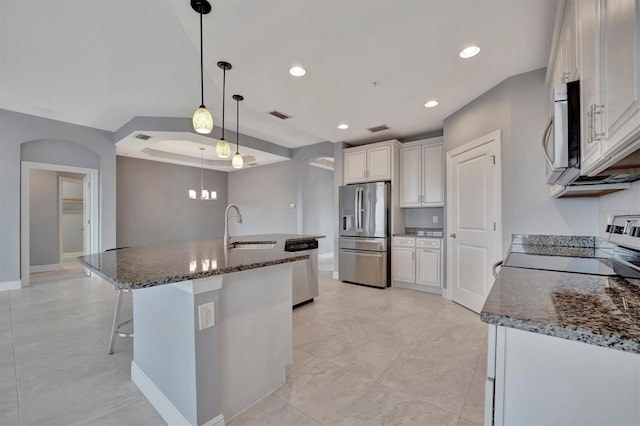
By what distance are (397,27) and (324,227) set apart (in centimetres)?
603

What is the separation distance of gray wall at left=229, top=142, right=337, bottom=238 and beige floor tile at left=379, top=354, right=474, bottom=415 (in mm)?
4071

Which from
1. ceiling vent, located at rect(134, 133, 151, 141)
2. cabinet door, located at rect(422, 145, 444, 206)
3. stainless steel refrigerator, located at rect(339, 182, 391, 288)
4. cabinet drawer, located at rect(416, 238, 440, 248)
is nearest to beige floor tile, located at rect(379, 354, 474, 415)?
cabinet drawer, located at rect(416, 238, 440, 248)

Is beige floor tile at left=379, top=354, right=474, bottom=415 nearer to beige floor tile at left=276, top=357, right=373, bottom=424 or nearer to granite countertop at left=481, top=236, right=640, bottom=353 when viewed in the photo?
beige floor tile at left=276, top=357, right=373, bottom=424

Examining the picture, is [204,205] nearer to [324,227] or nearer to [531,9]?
[324,227]

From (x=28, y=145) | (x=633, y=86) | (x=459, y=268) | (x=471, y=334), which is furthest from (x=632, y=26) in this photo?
(x=28, y=145)

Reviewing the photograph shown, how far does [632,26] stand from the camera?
2.52 feet

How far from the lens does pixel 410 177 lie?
448 centimetres

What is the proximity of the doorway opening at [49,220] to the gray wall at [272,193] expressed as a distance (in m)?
3.21

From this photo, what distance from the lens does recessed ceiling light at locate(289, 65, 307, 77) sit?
264cm

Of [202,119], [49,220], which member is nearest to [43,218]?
[49,220]

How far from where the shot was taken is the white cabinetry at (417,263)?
406 cm

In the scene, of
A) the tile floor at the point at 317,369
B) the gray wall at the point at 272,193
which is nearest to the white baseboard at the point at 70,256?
the gray wall at the point at 272,193

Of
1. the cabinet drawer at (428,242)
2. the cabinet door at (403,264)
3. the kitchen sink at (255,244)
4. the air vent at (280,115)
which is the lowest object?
the cabinet door at (403,264)

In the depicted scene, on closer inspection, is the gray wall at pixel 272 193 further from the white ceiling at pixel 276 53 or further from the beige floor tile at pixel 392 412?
the beige floor tile at pixel 392 412
